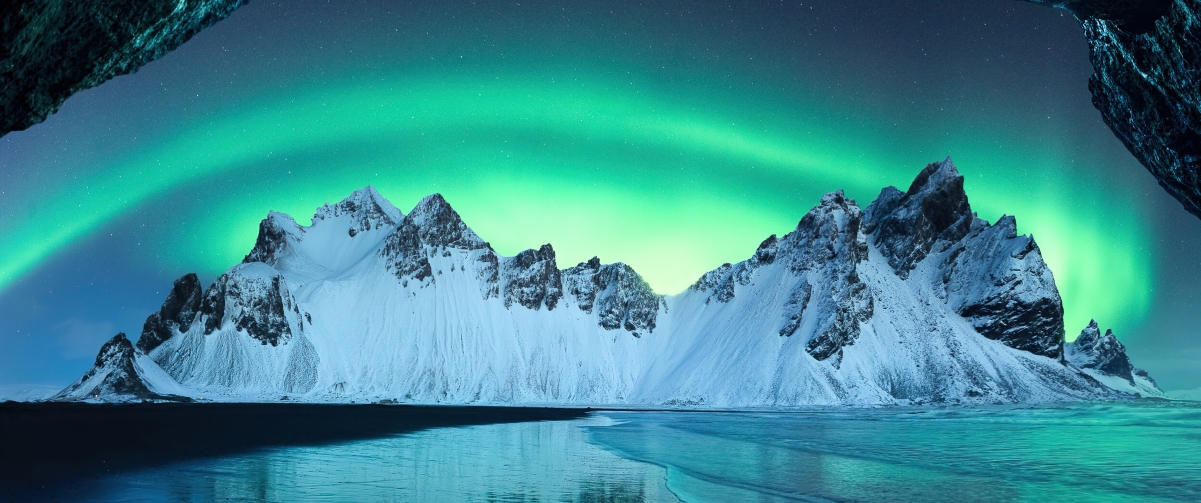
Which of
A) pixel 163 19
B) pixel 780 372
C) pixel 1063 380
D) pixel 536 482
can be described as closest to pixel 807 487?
pixel 536 482

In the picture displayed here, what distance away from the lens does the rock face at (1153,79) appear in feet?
55.5

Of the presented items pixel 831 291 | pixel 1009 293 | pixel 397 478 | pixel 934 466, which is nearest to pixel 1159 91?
pixel 934 466


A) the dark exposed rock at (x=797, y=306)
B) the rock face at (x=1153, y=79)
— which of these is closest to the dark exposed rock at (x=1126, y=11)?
the rock face at (x=1153, y=79)

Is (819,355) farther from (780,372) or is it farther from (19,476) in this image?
(19,476)

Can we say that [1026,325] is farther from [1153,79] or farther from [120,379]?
[120,379]

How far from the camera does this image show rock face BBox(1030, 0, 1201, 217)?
16922 mm

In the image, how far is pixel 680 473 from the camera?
2619 cm

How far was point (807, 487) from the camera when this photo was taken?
22.0 metres

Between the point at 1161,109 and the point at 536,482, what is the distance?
22.1 metres

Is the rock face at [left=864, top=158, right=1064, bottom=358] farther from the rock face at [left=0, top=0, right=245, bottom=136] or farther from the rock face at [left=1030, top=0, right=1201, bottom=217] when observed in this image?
the rock face at [left=0, top=0, right=245, bottom=136]

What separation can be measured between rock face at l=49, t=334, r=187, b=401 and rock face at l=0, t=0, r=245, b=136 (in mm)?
175060

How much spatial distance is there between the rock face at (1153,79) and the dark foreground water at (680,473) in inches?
402

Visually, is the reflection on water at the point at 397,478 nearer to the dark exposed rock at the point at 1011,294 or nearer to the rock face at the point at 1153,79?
the rock face at the point at 1153,79

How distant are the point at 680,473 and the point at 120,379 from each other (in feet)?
619
